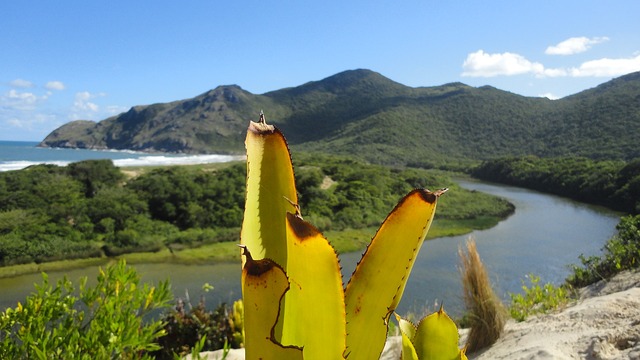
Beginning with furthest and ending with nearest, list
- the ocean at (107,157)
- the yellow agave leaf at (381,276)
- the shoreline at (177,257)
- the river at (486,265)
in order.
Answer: the ocean at (107,157), the shoreline at (177,257), the river at (486,265), the yellow agave leaf at (381,276)

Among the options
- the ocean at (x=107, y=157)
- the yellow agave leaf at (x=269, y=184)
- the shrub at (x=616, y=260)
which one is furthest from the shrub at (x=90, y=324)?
the ocean at (x=107, y=157)

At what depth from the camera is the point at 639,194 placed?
93.8 feet

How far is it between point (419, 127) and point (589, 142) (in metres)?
33.0

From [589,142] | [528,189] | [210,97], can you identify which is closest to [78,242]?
[528,189]

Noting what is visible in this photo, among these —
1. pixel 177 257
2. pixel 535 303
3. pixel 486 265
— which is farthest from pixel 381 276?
pixel 177 257

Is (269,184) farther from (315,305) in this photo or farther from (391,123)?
(391,123)

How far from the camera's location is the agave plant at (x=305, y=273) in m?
0.52

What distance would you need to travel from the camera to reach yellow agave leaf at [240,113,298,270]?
2.12 ft

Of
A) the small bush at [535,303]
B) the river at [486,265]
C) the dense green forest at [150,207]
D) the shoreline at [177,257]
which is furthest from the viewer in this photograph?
the dense green forest at [150,207]

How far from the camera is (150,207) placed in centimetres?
2509

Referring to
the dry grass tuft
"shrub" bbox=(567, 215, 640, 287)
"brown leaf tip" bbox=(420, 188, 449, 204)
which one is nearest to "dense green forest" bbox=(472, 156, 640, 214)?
"shrub" bbox=(567, 215, 640, 287)

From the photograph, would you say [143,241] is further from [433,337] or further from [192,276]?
[433,337]

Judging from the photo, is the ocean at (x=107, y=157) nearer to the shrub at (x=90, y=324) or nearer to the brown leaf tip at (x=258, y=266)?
the shrub at (x=90, y=324)

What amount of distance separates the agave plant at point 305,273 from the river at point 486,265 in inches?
392
